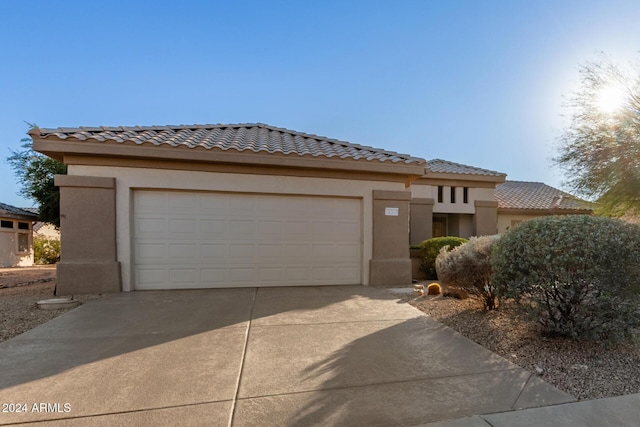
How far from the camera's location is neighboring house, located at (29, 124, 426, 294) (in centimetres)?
718

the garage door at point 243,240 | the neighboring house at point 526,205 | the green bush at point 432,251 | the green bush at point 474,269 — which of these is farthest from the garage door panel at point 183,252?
the neighboring house at point 526,205

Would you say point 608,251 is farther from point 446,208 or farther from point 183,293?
point 446,208

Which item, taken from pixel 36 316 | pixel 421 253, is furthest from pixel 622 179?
pixel 36 316

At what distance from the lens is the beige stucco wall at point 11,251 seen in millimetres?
16984

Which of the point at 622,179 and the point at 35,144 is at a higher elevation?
the point at 35,144

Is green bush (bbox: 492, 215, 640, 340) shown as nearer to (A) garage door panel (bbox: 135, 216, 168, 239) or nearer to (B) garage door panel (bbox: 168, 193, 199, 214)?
(B) garage door panel (bbox: 168, 193, 199, 214)

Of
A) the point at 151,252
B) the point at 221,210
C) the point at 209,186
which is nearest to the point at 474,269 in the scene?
the point at 221,210

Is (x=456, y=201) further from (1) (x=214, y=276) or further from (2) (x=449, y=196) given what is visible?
(1) (x=214, y=276)

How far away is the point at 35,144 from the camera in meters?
6.82

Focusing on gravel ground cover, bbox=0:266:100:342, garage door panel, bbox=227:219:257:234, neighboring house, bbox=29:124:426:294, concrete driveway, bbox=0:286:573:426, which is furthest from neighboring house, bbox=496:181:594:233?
gravel ground cover, bbox=0:266:100:342

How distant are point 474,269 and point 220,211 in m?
5.91

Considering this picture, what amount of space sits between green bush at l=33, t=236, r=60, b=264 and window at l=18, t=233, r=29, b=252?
489 mm

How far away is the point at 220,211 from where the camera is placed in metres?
7.85

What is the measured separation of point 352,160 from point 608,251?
18.3 ft
